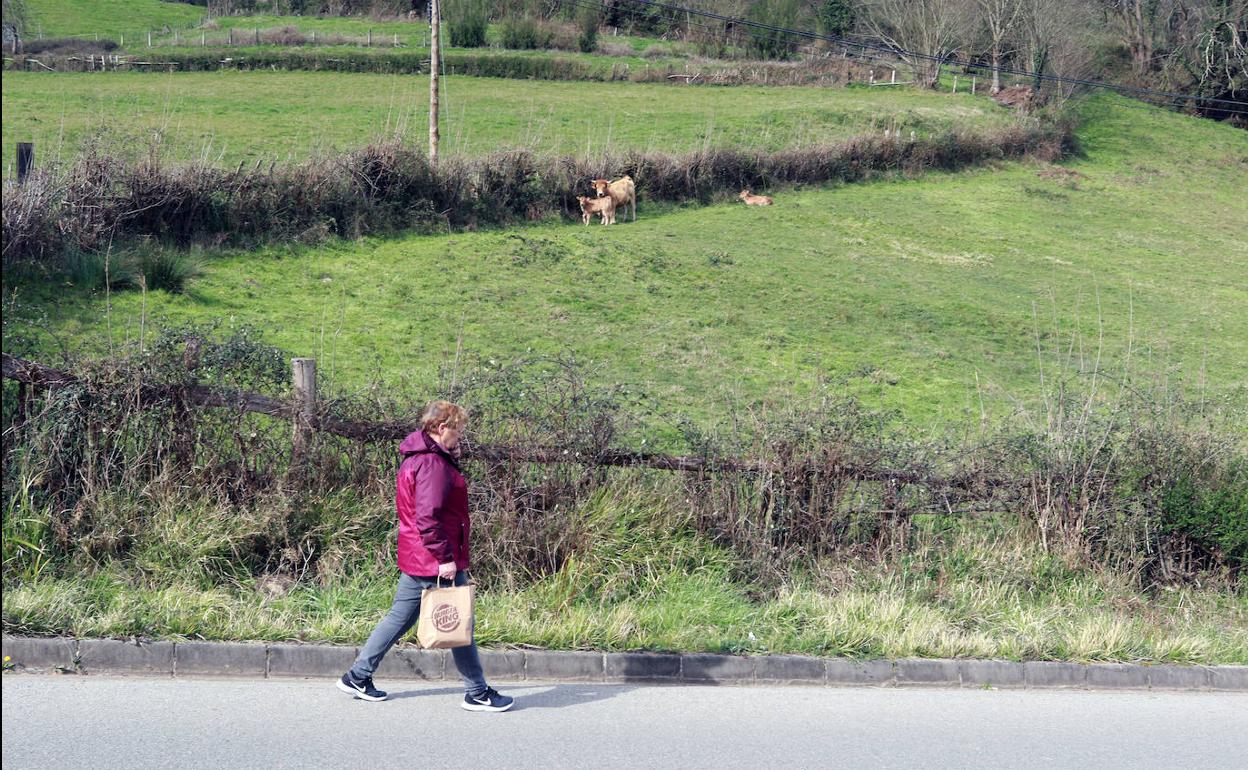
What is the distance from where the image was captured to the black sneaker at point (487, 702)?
20.7 feet

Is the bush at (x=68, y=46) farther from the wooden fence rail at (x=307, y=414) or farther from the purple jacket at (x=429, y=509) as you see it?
the purple jacket at (x=429, y=509)

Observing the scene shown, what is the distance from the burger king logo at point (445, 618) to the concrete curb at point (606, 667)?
0.97 meters

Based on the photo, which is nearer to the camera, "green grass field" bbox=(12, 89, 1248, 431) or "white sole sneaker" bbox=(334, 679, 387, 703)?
"white sole sneaker" bbox=(334, 679, 387, 703)

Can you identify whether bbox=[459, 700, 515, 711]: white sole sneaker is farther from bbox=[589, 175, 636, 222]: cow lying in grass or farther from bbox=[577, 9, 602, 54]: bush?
bbox=[577, 9, 602, 54]: bush

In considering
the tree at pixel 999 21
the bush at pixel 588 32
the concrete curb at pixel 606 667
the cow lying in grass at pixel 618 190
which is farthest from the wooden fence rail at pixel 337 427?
the bush at pixel 588 32

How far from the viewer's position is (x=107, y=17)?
61625 mm

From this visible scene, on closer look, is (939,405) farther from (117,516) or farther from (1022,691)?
(117,516)

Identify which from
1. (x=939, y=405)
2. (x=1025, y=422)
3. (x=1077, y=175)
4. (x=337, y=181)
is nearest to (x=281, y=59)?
(x=337, y=181)

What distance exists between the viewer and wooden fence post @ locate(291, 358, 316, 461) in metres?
8.36

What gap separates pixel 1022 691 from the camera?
7547mm

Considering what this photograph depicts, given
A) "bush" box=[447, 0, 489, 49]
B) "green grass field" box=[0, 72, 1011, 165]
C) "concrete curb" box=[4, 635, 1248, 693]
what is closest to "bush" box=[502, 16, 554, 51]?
"bush" box=[447, 0, 489, 49]

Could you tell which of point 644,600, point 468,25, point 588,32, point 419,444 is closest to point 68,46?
point 468,25

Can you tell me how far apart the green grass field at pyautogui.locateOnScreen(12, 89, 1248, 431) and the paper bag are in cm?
520

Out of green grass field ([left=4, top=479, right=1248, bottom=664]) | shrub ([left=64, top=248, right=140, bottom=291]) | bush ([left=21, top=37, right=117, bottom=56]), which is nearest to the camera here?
green grass field ([left=4, top=479, right=1248, bottom=664])
